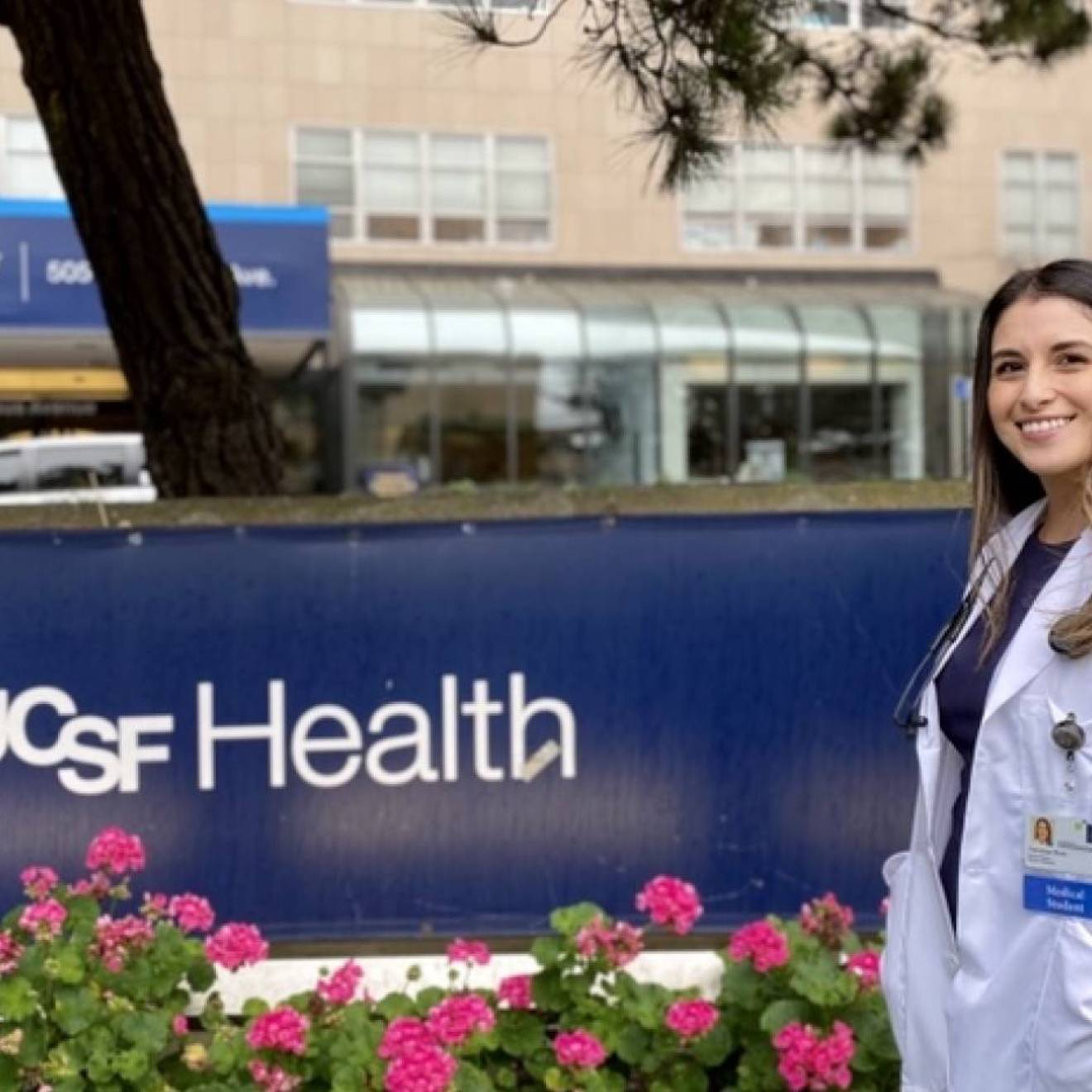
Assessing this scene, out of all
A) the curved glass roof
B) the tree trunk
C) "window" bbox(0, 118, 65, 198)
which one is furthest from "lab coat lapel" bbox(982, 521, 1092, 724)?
the curved glass roof

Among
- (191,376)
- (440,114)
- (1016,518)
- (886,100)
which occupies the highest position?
(440,114)

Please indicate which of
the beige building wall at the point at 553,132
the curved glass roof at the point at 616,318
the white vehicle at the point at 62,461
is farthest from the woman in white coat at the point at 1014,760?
the curved glass roof at the point at 616,318

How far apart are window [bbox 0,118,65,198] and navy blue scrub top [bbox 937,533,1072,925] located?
9.81m

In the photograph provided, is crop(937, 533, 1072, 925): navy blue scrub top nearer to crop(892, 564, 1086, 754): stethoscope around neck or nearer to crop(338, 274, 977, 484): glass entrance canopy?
crop(892, 564, 1086, 754): stethoscope around neck

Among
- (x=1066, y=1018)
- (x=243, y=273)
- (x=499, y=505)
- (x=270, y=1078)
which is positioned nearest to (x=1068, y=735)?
(x=1066, y=1018)

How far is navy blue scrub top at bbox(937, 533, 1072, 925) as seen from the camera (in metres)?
2.05

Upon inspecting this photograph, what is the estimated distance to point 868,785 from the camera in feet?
12.9

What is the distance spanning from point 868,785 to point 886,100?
A: 3.92 metres

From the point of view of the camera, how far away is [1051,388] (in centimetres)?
204

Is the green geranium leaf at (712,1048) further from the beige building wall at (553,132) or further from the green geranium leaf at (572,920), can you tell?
the beige building wall at (553,132)

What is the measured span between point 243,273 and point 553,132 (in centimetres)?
655

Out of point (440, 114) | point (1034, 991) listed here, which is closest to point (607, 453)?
point (440, 114)

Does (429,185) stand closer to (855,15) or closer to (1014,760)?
(855,15)

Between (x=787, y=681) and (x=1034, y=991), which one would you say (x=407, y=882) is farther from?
(x=1034, y=991)
